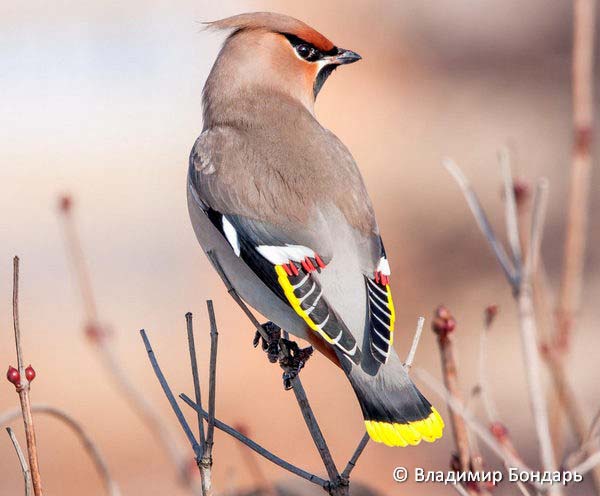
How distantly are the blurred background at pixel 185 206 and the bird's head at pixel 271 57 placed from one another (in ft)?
9.12

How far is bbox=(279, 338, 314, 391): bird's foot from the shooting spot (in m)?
2.89

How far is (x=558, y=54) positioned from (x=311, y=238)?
24.0 feet

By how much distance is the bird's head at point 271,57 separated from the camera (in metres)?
3.58

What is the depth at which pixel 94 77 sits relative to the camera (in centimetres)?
948

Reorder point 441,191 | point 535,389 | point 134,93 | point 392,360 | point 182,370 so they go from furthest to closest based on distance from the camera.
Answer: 1. point 134,93
2. point 441,191
3. point 182,370
4. point 392,360
5. point 535,389

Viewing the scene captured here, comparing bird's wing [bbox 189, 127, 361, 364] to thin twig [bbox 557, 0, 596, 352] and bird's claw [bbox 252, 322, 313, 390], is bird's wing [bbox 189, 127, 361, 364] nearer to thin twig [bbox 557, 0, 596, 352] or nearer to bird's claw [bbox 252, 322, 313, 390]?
bird's claw [bbox 252, 322, 313, 390]

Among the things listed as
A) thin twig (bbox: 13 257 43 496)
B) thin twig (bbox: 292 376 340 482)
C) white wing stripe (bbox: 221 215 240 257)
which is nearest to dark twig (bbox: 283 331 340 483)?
thin twig (bbox: 292 376 340 482)

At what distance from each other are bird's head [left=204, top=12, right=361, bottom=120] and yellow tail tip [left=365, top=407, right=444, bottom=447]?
4.09 ft

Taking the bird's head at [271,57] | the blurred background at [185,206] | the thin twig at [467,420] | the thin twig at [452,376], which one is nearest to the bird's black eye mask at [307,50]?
the bird's head at [271,57]

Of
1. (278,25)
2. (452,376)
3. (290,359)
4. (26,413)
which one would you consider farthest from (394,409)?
(278,25)

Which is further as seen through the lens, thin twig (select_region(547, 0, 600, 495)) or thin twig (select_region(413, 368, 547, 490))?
thin twig (select_region(547, 0, 600, 495))

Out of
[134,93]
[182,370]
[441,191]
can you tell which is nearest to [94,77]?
[134,93]

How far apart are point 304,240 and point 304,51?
85cm

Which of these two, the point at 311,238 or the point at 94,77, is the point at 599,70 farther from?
the point at 311,238
